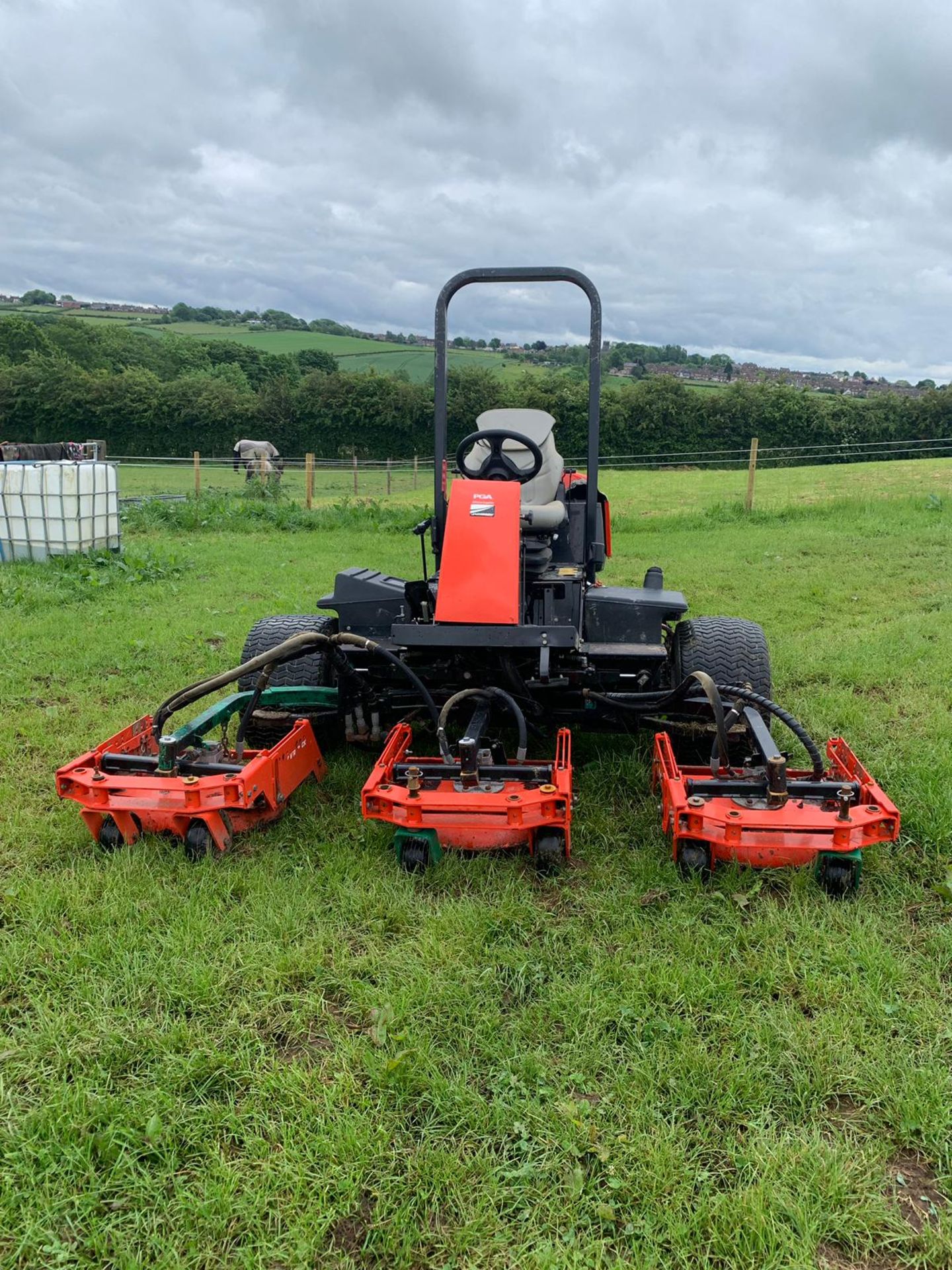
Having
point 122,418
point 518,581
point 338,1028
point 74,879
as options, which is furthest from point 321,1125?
point 122,418

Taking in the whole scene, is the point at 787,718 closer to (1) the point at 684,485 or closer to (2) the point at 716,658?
(2) the point at 716,658

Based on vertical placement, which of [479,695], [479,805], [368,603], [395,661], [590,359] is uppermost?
[590,359]

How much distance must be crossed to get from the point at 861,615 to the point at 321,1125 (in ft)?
21.2

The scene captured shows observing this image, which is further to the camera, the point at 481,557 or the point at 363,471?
the point at 363,471

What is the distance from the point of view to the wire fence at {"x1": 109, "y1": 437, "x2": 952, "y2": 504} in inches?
728

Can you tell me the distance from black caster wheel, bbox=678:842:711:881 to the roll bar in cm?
186

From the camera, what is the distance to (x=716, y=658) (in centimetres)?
425

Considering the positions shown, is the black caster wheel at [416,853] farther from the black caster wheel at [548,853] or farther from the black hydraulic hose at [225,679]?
the black hydraulic hose at [225,679]

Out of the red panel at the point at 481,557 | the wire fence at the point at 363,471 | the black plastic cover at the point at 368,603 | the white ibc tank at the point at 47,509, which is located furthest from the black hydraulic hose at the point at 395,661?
the wire fence at the point at 363,471

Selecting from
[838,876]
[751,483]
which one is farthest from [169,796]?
[751,483]

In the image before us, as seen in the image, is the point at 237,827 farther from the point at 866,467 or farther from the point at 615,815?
the point at 866,467

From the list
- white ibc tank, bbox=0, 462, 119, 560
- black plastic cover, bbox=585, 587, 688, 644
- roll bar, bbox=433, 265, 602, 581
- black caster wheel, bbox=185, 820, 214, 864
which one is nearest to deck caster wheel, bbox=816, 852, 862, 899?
black plastic cover, bbox=585, 587, 688, 644

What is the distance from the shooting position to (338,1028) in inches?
97.1

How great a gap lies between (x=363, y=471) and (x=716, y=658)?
23.3 meters
